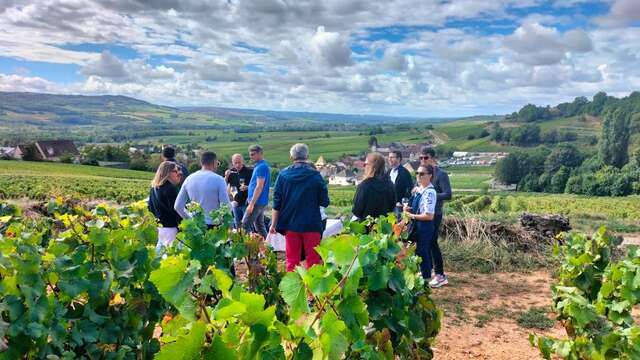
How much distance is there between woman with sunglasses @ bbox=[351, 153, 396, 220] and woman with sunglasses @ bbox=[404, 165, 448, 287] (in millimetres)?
304

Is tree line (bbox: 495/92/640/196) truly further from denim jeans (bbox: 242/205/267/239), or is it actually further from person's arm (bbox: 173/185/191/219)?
person's arm (bbox: 173/185/191/219)

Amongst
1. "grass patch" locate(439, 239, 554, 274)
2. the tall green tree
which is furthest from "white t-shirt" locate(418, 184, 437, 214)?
the tall green tree

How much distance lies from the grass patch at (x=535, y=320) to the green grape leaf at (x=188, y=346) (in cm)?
545

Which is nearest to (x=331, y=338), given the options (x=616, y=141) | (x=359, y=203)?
(x=359, y=203)

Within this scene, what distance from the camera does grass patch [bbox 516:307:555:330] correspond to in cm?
578

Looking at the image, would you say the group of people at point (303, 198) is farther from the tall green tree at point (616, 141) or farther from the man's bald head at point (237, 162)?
the tall green tree at point (616, 141)

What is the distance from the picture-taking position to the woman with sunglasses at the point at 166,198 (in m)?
5.54

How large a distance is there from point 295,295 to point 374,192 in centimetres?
414

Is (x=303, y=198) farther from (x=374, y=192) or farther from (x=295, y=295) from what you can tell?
(x=295, y=295)

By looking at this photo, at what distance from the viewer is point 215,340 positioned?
131 cm

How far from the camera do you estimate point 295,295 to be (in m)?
1.63

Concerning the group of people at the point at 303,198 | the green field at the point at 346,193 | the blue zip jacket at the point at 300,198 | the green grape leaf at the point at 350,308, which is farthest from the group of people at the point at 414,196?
the green grape leaf at the point at 350,308

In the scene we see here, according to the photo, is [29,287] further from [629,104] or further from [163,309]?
[629,104]

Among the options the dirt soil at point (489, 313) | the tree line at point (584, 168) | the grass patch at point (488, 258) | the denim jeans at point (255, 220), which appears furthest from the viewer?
the tree line at point (584, 168)
